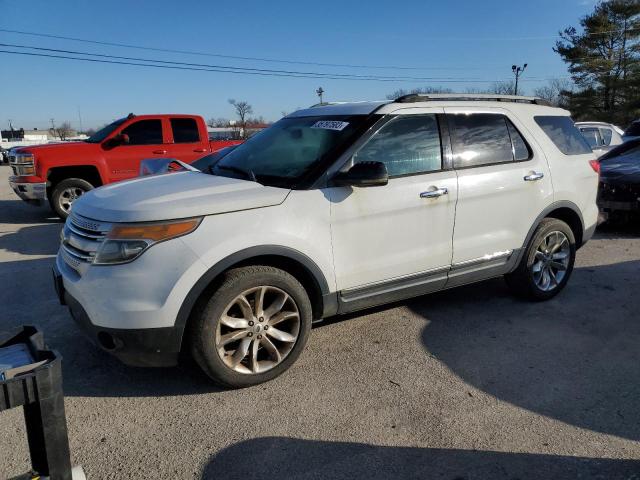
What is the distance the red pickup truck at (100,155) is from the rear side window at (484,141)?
6841mm

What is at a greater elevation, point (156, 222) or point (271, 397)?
point (156, 222)

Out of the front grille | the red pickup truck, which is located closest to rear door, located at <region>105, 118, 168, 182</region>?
the red pickup truck

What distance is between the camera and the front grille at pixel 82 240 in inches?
117

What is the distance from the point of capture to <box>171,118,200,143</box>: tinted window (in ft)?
32.8

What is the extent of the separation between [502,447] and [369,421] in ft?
2.36

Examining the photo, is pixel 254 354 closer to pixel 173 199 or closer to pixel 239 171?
pixel 173 199

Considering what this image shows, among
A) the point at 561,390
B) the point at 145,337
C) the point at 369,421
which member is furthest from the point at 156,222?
the point at 561,390

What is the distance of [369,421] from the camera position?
2900mm

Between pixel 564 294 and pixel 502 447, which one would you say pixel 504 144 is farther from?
pixel 502 447

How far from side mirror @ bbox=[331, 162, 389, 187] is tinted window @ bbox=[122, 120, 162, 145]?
737 cm

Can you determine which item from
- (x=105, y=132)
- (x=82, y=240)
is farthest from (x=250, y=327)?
(x=105, y=132)

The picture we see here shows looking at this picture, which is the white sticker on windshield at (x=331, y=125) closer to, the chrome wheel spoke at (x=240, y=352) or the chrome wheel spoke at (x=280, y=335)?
the chrome wheel spoke at (x=280, y=335)

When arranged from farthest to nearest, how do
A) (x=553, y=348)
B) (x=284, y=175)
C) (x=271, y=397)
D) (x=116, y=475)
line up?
(x=553, y=348) < (x=284, y=175) < (x=271, y=397) < (x=116, y=475)

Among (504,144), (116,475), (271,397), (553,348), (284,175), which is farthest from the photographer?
(504,144)
